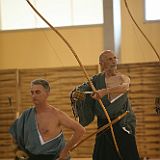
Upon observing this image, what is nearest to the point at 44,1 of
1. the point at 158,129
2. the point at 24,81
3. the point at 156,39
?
the point at 24,81

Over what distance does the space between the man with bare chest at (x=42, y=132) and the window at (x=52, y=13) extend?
3644 mm

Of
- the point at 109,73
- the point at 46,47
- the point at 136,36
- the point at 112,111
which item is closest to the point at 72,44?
the point at 46,47

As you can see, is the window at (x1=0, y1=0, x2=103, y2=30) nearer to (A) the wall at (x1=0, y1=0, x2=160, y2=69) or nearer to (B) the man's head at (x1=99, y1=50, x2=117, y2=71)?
(A) the wall at (x1=0, y1=0, x2=160, y2=69)

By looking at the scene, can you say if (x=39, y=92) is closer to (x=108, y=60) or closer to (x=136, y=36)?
(x=108, y=60)

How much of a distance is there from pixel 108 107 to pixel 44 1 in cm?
359

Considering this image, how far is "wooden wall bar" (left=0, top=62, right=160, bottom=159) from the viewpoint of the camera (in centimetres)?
511

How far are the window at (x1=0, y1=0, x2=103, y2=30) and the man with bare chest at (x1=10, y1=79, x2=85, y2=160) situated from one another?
3.64 meters

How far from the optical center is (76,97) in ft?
9.48

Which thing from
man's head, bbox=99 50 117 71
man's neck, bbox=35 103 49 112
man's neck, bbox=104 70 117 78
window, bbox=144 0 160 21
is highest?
window, bbox=144 0 160 21

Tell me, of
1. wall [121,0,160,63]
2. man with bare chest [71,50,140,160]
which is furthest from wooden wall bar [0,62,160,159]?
man with bare chest [71,50,140,160]

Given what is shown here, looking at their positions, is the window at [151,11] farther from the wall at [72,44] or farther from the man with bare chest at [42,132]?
the man with bare chest at [42,132]

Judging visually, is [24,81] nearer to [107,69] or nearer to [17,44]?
[17,44]

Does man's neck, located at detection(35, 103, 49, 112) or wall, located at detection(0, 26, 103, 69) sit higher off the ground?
wall, located at detection(0, 26, 103, 69)

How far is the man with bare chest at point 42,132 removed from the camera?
7.78ft
